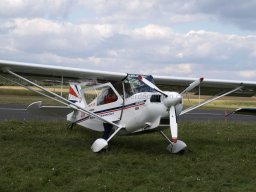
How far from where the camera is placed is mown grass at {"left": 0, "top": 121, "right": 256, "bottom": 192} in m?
7.23

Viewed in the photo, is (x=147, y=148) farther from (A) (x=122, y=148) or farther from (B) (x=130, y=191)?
(B) (x=130, y=191)

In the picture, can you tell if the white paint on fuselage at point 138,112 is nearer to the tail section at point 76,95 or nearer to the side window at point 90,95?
the side window at point 90,95

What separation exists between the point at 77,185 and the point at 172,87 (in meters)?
7.36

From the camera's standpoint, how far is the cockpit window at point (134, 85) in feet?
34.8

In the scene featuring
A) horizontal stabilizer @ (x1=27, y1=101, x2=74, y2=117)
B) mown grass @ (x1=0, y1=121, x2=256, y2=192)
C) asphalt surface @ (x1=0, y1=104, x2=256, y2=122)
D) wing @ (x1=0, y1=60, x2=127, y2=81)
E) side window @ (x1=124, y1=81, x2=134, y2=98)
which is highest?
wing @ (x1=0, y1=60, x2=127, y2=81)

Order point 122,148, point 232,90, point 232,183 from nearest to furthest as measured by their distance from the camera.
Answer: point 232,183, point 122,148, point 232,90

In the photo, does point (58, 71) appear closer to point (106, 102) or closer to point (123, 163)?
point (106, 102)

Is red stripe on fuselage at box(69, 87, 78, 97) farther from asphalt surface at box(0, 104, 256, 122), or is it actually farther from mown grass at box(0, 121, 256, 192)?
asphalt surface at box(0, 104, 256, 122)

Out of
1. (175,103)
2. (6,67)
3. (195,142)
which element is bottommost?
(195,142)

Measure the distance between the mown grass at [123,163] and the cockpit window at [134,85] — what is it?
1585 millimetres

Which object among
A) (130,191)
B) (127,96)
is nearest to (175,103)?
(127,96)

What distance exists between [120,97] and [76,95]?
327 cm

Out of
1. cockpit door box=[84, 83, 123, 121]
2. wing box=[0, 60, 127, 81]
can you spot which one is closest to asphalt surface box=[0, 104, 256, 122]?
cockpit door box=[84, 83, 123, 121]

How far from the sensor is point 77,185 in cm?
711
